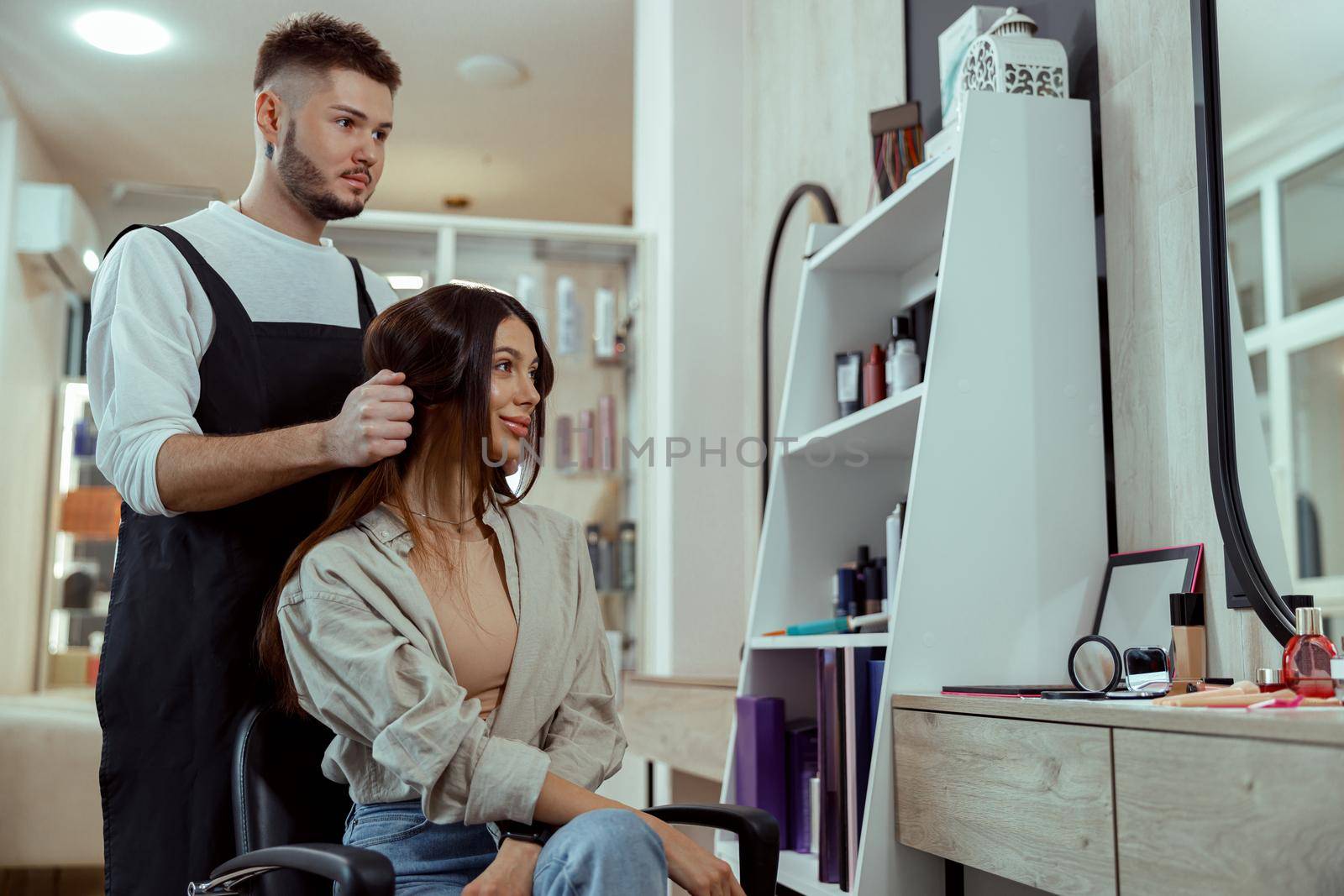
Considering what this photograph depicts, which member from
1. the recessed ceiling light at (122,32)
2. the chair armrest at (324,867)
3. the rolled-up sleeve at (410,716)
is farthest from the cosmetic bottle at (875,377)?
the recessed ceiling light at (122,32)

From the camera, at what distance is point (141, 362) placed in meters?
1.39

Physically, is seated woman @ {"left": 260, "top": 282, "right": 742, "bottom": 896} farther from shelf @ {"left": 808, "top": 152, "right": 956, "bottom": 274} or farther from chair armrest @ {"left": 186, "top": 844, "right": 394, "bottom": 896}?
shelf @ {"left": 808, "top": 152, "right": 956, "bottom": 274}

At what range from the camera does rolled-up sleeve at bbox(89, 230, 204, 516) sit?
136cm

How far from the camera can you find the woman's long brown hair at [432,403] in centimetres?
139

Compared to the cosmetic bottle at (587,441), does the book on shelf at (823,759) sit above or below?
below

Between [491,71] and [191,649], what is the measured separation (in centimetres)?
342

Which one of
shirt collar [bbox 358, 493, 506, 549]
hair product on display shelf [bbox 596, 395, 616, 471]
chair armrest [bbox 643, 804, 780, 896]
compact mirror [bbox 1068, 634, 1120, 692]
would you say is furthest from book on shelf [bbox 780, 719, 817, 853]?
hair product on display shelf [bbox 596, 395, 616, 471]

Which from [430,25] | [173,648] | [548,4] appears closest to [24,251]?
[430,25]

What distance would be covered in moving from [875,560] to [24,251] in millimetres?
4091

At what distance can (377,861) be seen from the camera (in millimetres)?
1018

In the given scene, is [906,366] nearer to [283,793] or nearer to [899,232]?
[899,232]

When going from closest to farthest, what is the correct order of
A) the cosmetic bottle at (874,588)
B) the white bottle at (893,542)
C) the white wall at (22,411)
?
the white bottle at (893,542) < the cosmetic bottle at (874,588) < the white wall at (22,411)

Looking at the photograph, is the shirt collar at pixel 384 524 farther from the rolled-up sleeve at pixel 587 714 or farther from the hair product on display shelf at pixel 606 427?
the hair product on display shelf at pixel 606 427

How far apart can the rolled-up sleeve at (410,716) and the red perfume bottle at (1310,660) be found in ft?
2.43
